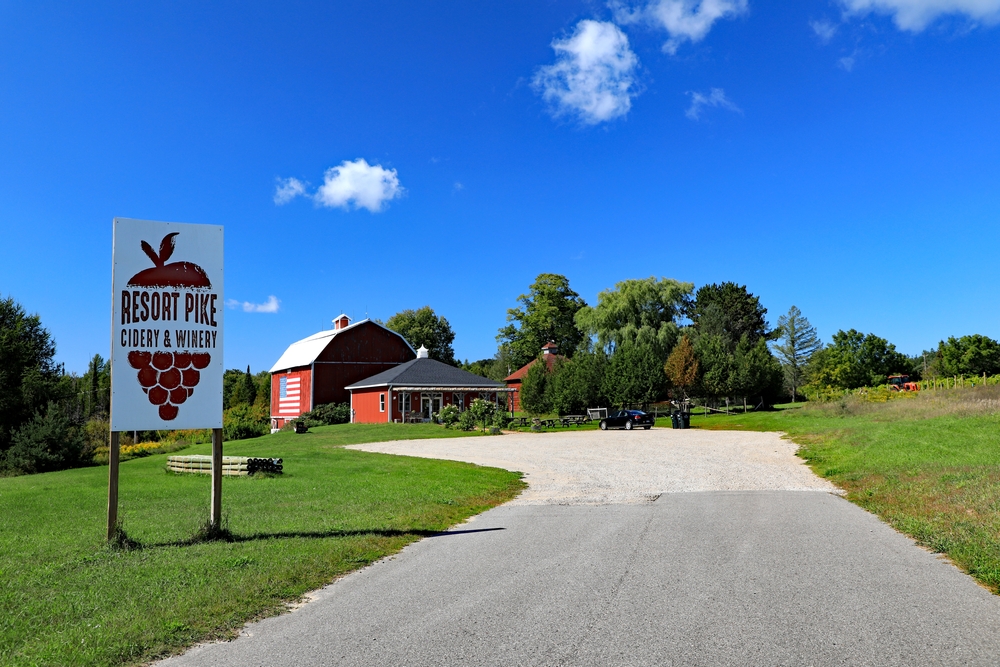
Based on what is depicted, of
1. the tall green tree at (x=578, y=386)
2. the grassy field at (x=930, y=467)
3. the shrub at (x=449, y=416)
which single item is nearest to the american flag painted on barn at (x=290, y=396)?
the shrub at (x=449, y=416)

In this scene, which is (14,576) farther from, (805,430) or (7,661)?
(805,430)

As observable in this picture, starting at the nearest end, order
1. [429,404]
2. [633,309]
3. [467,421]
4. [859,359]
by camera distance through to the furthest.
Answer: [467,421] → [429,404] → [633,309] → [859,359]

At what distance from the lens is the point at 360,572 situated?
766 cm

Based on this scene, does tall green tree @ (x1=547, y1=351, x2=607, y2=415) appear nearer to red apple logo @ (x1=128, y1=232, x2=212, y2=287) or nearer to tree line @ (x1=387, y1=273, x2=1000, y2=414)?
tree line @ (x1=387, y1=273, x2=1000, y2=414)

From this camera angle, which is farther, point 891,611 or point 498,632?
point 891,611

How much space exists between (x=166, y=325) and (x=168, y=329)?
2.4 inches

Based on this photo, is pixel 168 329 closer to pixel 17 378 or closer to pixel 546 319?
pixel 17 378

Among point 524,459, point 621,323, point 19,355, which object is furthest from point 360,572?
point 621,323

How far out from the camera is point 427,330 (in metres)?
88.3

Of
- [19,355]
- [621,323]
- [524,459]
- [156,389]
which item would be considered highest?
[621,323]

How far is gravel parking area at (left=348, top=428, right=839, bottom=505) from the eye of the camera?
14805 millimetres

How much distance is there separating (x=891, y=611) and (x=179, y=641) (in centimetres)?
560

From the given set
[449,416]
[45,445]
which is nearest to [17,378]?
[45,445]

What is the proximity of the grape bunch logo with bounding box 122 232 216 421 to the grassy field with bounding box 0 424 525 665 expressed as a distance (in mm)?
1989
